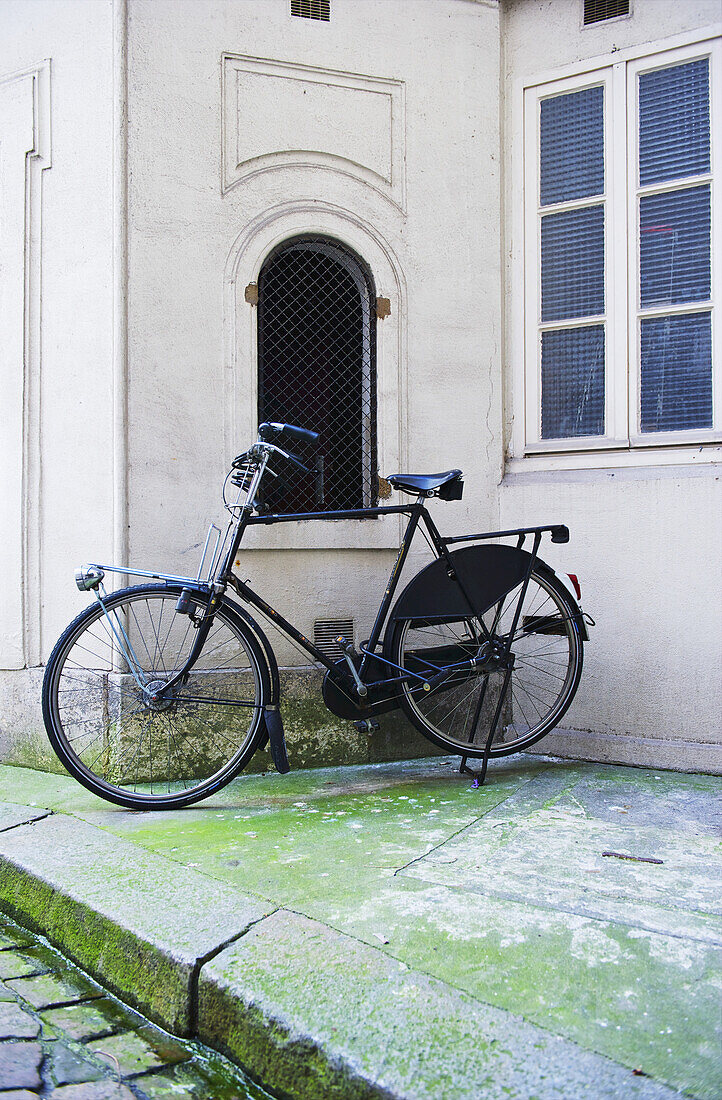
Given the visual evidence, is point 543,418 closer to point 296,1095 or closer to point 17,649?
point 17,649

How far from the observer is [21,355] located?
4.88 m

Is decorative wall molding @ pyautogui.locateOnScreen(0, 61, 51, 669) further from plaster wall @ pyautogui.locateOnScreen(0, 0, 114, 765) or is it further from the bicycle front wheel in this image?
the bicycle front wheel

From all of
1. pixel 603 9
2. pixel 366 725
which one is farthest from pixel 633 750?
pixel 603 9

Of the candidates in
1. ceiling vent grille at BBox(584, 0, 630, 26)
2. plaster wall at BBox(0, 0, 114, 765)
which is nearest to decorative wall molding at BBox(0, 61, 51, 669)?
plaster wall at BBox(0, 0, 114, 765)

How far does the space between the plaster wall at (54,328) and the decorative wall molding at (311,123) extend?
0.61m

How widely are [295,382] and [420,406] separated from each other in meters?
0.66

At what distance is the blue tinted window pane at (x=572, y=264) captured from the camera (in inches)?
199

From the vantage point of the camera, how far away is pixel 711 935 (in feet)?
8.35

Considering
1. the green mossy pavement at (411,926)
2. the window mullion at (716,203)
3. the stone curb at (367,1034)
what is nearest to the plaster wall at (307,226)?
the window mullion at (716,203)

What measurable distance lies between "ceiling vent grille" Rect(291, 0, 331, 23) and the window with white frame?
116 cm

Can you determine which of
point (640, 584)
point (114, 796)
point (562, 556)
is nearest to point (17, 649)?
point (114, 796)

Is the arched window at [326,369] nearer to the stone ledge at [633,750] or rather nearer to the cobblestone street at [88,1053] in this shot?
the stone ledge at [633,750]

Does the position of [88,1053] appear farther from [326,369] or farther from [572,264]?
[572,264]

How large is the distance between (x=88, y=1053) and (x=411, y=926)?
2.86ft
